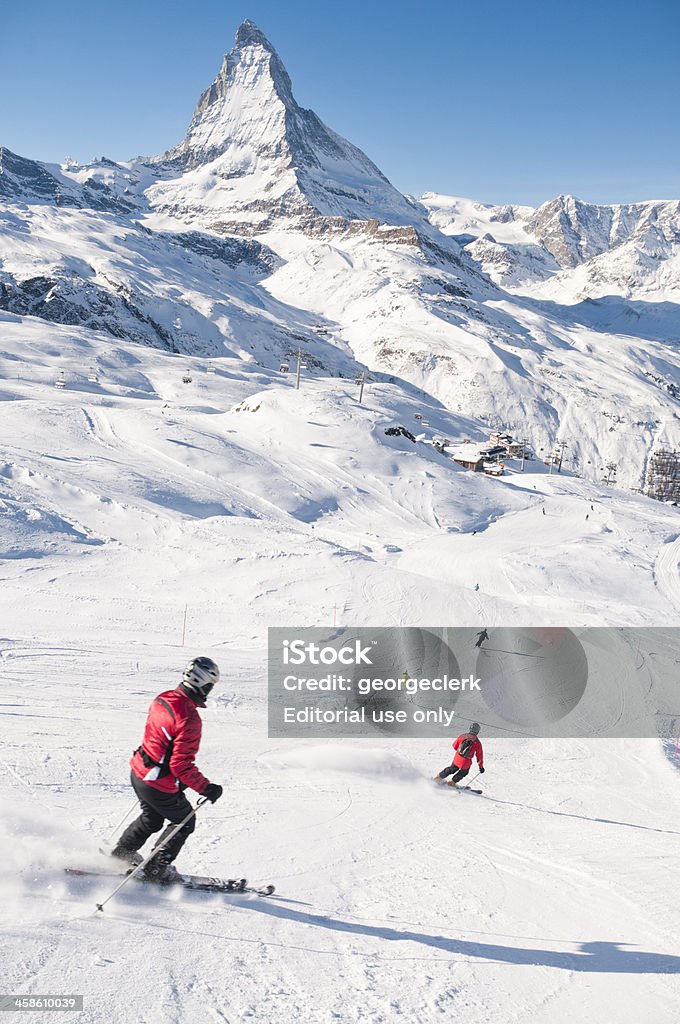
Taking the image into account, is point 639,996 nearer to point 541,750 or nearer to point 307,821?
point 307,821

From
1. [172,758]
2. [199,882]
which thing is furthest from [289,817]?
[172,758]

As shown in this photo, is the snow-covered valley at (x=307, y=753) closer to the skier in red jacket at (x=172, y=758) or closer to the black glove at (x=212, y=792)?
the skier in red jacket at (x=172, y=758)

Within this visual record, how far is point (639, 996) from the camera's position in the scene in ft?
15.1

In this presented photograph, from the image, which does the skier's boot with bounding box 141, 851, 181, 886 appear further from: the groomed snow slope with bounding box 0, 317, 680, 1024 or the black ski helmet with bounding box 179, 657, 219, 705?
the black ski helmet with bounding box 179, 657, 219, 705

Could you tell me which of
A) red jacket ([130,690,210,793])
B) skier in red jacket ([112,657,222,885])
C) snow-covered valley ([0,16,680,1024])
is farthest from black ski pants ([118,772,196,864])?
snow-covered valley ([0,16,680,1024])

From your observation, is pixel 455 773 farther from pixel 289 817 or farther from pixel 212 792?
pixel 212 792

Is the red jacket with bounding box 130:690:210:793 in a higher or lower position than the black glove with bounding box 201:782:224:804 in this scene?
higher

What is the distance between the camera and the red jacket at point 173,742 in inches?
192

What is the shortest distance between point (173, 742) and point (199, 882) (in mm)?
1197

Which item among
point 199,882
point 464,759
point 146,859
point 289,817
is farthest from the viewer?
point 464,759

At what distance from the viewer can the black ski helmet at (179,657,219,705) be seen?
16.0 ft

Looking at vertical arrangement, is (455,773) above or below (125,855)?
below

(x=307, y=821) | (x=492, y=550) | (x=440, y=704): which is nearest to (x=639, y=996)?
(x=307, y=821)

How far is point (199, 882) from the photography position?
5066 millimetres
